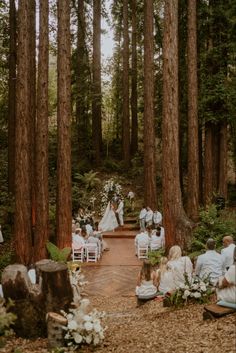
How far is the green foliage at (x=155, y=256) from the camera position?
13.2 meters

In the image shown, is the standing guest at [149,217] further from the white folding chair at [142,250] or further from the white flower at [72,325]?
the white flower at [72,325]

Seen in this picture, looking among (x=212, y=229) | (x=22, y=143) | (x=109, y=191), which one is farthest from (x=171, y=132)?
(x=109, y=191)

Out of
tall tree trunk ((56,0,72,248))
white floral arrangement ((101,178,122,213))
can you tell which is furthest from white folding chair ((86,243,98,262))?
white floral arrangement ((101,178,122,213))

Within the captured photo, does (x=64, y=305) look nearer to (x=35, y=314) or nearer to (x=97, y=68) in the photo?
(x=35, y=314)

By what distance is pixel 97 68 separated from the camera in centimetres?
2642

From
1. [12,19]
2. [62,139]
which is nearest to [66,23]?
[62,139]

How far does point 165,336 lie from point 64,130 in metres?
9.24

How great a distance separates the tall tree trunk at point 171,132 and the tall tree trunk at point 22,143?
4176 mm

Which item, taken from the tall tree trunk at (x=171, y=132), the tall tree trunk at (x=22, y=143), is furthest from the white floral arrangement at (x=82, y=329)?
the tall tree trunk at (x=171, y=132)

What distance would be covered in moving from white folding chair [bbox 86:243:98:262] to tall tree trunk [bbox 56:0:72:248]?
0.70 m

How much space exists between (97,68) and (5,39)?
21.3 ft

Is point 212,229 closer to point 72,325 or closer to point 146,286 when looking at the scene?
point 146,286

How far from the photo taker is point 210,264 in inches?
320

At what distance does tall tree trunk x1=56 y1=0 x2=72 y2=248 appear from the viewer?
1376cm
